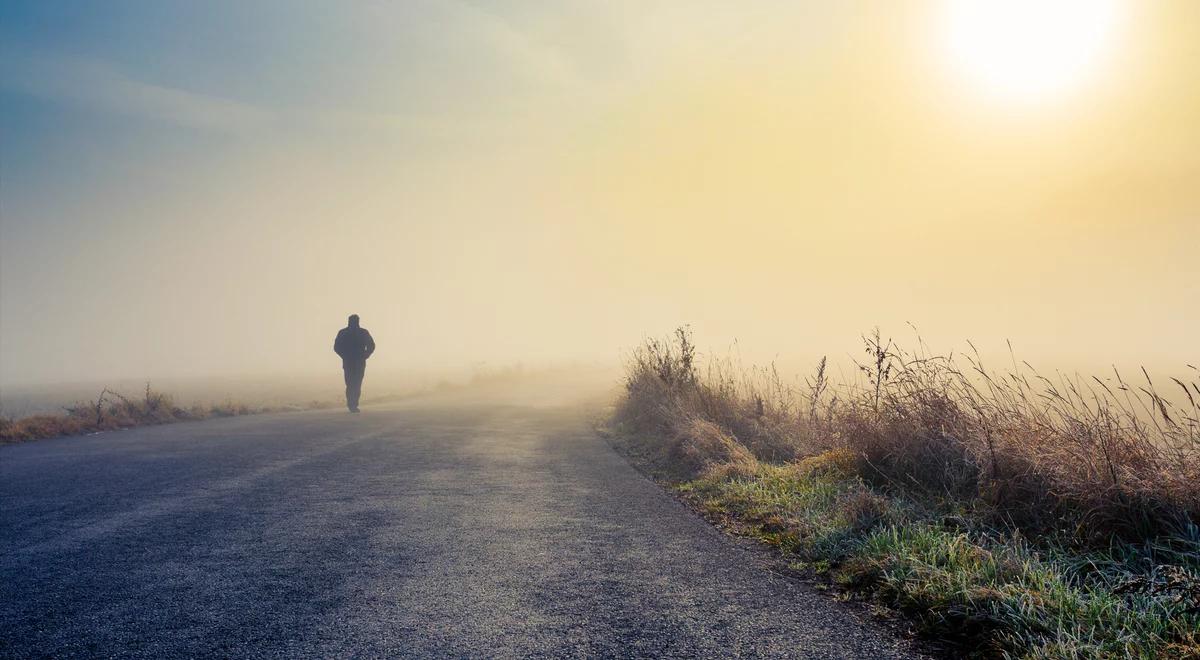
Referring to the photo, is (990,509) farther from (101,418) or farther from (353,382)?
(353,382)

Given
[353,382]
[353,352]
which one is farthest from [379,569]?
[353,352]

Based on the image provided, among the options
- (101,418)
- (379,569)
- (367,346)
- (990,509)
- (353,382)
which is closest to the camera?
(379,569)

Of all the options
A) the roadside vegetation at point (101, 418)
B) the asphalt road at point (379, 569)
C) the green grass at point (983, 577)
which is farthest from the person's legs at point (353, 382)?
the green grass at point (983, 577)

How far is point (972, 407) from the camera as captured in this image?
6.70 m

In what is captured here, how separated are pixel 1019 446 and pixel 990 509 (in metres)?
0.73

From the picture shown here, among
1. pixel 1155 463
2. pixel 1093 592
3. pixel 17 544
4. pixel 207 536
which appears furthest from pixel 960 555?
pixel 17 544

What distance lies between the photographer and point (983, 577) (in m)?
4.07

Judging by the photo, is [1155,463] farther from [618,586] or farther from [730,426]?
[730,426]

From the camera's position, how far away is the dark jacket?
1939cm

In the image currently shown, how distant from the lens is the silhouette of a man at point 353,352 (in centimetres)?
1920

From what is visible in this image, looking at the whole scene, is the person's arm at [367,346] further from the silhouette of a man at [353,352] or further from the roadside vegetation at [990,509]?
the roadside vegetation at [990,509]

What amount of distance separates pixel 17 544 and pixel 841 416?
26.4ft

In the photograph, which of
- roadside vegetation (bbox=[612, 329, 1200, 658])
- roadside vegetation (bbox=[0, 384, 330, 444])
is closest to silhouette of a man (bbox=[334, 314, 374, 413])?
roadside vegetation (bbox=[0, 384, 330, 444])

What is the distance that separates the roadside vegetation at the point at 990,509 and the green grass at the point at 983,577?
0.04 ft
